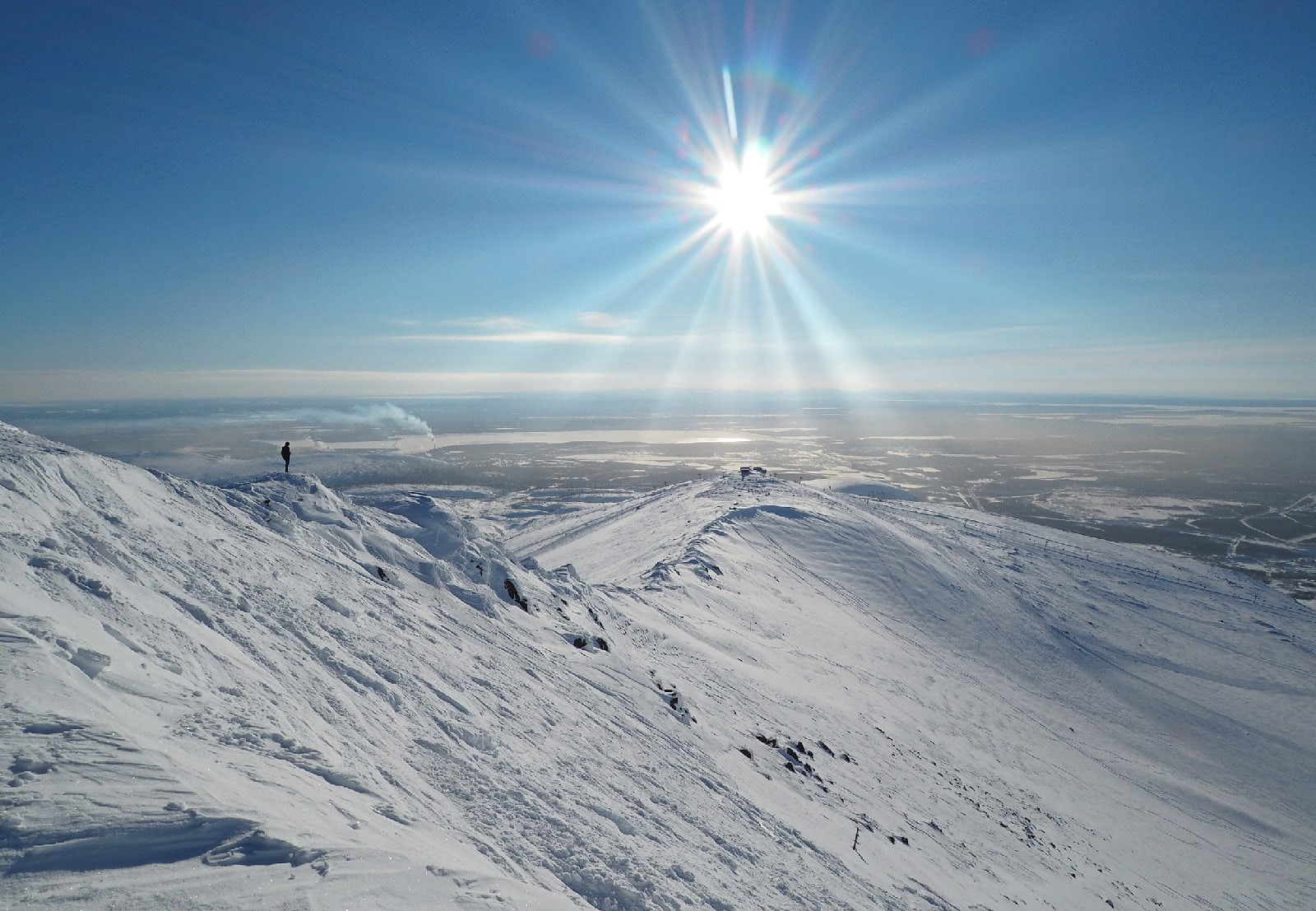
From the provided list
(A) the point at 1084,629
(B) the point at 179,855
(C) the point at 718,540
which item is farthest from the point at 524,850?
(A) the point at 1084,629

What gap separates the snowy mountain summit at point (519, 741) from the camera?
17.9 ft

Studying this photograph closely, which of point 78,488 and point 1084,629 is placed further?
point 1084,629

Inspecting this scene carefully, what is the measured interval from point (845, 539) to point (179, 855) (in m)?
48.1

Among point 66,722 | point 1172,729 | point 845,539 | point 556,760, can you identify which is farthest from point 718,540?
point 66,722

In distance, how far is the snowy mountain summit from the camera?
5469 mm

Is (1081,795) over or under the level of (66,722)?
under

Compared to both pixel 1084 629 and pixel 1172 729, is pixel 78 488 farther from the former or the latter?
pixel 1084 629

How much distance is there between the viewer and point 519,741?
10547mm

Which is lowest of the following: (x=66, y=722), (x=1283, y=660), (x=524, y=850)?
(x=1283, y=660)

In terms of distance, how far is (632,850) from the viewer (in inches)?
335

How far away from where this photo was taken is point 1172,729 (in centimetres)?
3278

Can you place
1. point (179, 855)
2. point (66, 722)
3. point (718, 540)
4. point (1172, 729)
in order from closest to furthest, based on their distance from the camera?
point (179, 855) < point (66, 722) < point (1172, 729) < point (718, 540)

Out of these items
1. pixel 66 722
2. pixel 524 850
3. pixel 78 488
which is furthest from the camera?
pixel 78 488

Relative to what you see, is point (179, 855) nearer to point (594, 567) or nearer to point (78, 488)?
point (78, 488)
